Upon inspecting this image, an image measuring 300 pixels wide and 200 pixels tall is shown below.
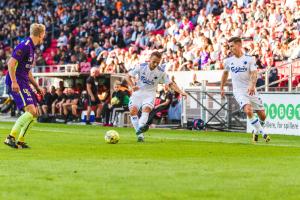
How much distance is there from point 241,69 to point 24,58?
18.5 ft

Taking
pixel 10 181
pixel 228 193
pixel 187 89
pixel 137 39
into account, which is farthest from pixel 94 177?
pixel 137 39

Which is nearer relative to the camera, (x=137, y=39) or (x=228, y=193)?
(x=228, y=193)

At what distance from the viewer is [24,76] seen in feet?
52.3

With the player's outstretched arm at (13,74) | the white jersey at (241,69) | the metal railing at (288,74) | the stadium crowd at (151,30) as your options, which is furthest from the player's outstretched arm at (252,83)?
the stadium crowd at (151,30)

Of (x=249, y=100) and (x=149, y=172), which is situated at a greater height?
(x=249, y=100)

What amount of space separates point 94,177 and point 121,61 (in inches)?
1043

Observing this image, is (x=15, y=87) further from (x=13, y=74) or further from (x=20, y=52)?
(x=20, y=52)

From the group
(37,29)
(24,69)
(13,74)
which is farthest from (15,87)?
(37,29)

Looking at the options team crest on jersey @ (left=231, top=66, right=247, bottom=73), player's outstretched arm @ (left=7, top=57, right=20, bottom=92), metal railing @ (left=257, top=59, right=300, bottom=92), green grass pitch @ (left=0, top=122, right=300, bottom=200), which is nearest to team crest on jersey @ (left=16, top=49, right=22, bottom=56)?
player's outstretched arm @ (left=7, top=57, right=20, bottom=92)

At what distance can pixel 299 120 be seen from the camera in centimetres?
2312

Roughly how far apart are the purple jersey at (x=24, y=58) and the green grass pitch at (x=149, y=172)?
4.34 feet

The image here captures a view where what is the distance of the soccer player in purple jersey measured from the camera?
1576cm

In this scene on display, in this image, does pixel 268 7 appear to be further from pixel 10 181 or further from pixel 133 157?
pixel 10 181

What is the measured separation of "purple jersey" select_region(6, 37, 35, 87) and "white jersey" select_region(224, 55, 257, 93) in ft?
17.6
